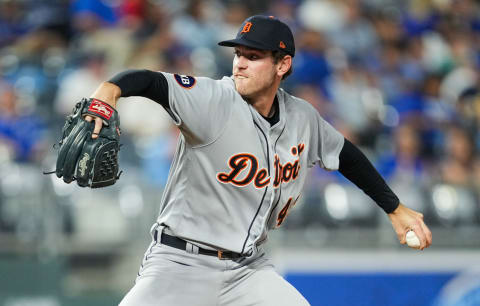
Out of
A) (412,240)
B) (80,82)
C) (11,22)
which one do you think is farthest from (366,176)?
(11,22)

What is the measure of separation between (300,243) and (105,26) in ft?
11.5

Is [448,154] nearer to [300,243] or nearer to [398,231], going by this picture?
[300,243]

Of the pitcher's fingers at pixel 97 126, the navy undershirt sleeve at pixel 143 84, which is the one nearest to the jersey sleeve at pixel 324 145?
the navy undershirt sleeve at pixel 143 84

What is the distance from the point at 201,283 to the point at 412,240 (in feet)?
3.34

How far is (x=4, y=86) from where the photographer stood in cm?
661

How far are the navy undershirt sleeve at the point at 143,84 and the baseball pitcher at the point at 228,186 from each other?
0.22 feet

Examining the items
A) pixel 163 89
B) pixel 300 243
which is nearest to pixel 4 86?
pixel 300 243

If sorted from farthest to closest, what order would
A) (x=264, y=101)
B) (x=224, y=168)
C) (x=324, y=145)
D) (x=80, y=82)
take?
(x=80, y=82), (x=324, y=145), (x=264, y=101), (x=224, y=168)

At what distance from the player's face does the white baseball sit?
973mm

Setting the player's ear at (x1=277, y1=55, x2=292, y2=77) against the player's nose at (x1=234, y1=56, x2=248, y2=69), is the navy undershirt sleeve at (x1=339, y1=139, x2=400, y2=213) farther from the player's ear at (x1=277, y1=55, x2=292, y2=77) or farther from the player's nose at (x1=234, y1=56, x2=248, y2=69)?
the player's nose at (x1=234, y1=56, x2=248, y2=69)

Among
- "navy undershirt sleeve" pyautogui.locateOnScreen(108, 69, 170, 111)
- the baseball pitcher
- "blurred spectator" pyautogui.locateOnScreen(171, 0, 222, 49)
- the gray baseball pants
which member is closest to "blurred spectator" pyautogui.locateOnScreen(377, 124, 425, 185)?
"blurred spectator" pyautogui.locateOnScreen(171, 0, 222, 49)

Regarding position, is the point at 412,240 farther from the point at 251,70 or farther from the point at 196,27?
the point at 196,27

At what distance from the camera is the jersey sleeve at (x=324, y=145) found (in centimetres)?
348

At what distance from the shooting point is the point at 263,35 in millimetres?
3094
